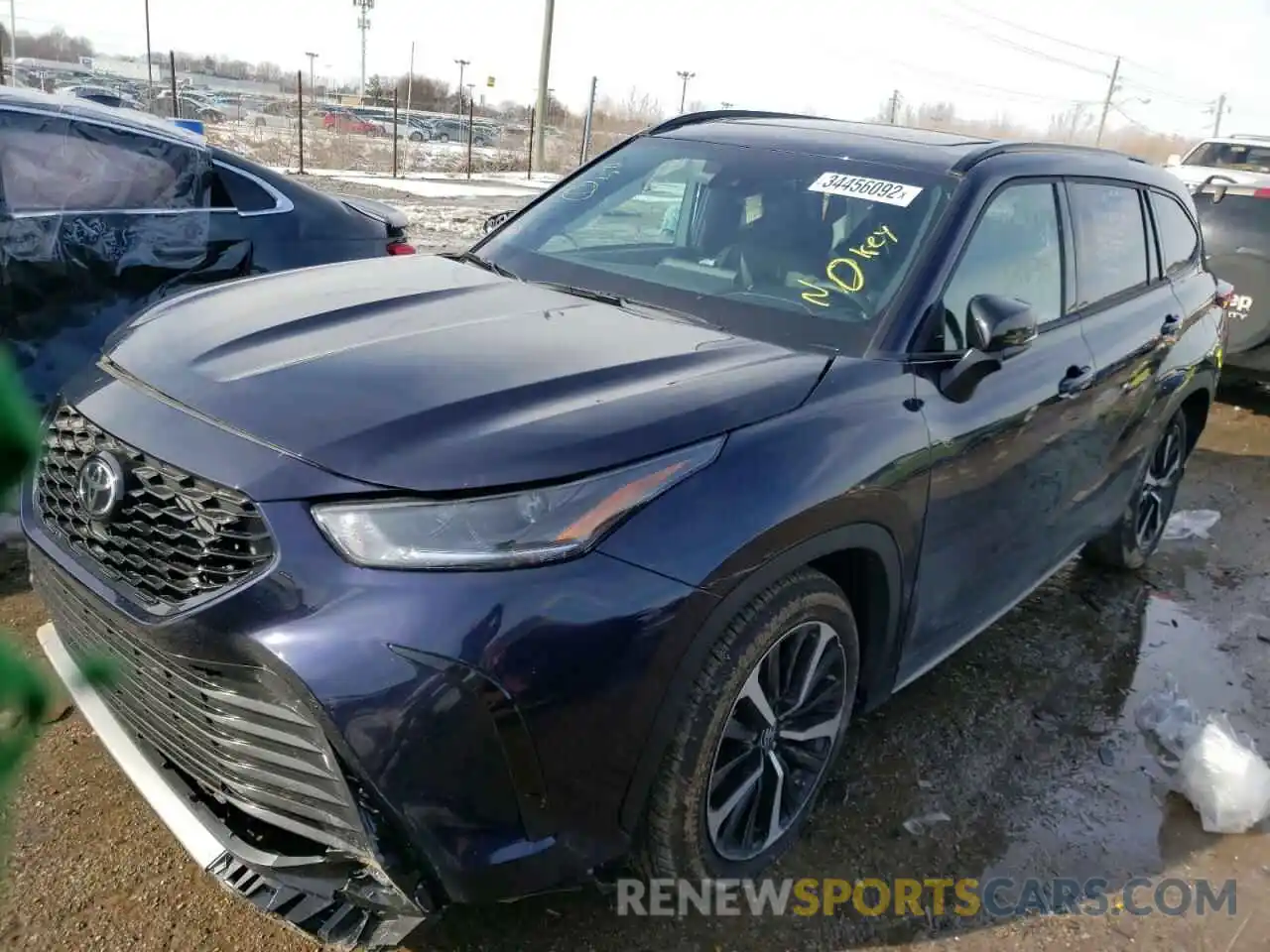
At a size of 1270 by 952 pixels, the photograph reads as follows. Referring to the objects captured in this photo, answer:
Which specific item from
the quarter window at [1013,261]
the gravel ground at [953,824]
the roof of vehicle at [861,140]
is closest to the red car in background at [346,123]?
the roof of vehicle at [861,140]

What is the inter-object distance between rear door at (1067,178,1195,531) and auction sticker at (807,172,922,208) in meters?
0.87

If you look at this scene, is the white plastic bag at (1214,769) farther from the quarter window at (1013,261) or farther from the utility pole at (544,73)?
the utility pole at (544,73)

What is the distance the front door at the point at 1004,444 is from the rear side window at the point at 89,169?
11.3 ft

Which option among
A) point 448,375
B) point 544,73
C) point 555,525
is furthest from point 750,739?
point 544,73

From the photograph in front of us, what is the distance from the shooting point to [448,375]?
2.24m

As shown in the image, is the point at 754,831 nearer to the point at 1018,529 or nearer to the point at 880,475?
the point at 880,475

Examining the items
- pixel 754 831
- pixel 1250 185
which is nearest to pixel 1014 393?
pixel 754 831

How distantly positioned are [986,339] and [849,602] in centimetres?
80

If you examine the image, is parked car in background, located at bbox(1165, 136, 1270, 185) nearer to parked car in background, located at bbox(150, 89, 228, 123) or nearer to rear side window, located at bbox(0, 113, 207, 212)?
rear side window, located at bbox(0, 113, 207, 212)

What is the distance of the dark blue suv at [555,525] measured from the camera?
6.01 ft

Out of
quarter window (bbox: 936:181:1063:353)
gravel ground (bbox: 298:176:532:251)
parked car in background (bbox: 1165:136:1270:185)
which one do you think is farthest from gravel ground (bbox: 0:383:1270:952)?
parked car in background (bbox: 1165:136:1270:185)

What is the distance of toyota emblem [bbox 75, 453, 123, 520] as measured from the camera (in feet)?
6.81

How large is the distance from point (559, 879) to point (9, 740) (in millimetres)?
1171

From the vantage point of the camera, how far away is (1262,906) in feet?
9.14
